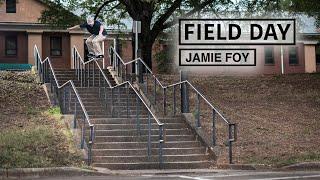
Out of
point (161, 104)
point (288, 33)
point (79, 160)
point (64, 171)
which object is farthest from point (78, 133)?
point (288, 33)

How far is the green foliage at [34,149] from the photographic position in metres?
11.7

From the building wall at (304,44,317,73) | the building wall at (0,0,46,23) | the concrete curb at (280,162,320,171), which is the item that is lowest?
the concrete curb at (280,162,320,171)

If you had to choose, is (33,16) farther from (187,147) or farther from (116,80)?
(187,147)

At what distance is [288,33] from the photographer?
52.1ft

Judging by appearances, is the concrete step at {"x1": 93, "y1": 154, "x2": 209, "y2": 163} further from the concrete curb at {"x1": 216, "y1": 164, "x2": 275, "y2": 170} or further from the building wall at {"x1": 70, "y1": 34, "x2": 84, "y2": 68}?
the building wall at {"x1": 70, "y1": 34, "x2": 84, "y2": 68}

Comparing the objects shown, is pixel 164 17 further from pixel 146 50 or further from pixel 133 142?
pixel 133 142

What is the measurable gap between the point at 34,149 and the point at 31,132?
45.5 inches

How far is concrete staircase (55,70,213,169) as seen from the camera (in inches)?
520

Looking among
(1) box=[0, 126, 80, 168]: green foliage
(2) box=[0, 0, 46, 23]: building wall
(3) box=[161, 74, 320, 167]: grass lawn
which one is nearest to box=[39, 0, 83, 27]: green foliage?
(3) box=[161, 74, 320, 167]: grass lawn

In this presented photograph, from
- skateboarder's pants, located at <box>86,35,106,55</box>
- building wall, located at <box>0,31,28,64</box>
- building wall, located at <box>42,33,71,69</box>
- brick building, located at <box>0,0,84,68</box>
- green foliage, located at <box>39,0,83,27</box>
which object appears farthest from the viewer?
building wall, located at <box>42,33,71,69</box>

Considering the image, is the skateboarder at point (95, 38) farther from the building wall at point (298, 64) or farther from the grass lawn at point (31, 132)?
the building wall at point (298, 64)

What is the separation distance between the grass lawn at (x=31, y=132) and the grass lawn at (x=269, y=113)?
3705mm

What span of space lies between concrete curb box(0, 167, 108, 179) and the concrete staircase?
100 cm

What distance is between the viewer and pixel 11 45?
1741 inches
